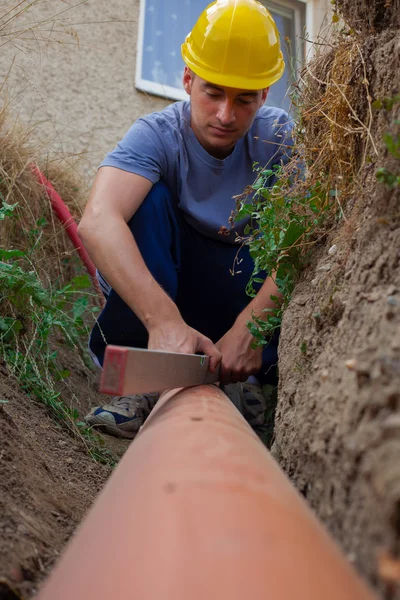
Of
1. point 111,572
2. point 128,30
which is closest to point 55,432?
point 111,572

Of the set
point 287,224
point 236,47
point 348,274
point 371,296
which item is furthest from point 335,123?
point 236,47

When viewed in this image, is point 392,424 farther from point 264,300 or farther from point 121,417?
point 121,417

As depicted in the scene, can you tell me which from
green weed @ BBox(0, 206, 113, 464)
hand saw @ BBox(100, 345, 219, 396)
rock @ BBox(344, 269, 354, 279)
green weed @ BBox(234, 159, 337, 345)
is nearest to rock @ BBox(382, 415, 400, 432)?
hand saw @ BBox(100, 345, 219, 396)

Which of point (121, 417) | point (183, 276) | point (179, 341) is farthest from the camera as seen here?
point (183, 276)

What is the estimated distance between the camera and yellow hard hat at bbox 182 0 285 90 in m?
2.38

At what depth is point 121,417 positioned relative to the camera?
236 cm

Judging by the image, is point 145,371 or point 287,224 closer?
point 145,371

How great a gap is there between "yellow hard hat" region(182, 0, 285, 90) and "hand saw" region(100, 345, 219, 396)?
3.91 feet

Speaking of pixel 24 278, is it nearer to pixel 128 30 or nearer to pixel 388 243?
pixel 388 243

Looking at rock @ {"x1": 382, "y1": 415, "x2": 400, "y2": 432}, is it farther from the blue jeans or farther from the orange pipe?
the blue jeans

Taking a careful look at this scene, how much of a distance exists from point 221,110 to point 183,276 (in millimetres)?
695

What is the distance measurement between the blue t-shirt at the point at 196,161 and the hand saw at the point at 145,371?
0.95m

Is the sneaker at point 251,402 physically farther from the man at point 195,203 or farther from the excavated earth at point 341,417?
the excavated earth at point 341,417

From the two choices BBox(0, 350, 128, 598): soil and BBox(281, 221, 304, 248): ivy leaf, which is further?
BBox(281, 221, 304, 248): ivy leaf
